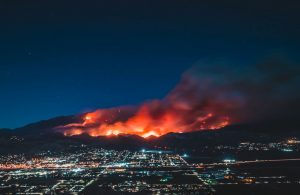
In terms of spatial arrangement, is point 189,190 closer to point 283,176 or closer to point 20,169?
point 283,176

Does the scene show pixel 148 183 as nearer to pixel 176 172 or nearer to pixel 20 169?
pixel 176 172

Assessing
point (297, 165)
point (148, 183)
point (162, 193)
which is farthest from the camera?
point (297, 165)

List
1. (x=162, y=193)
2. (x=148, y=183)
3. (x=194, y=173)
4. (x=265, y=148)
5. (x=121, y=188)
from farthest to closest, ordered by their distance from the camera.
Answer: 1. (x=265, y=148)
2. (x=194, y=173)
3. (x=148, y=183)
4. (x=121, y=188)
5. (x=162, y=193)

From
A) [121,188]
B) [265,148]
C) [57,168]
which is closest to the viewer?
[121,188]

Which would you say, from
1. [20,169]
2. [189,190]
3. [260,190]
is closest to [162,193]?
[189,190]

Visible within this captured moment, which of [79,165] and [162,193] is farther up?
[79,165]

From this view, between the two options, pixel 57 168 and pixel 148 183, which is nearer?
pixel 148 183

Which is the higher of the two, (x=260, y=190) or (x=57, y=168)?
(x=57, y=168)

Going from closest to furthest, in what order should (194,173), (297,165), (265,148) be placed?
(194,173)
(297,165)
(265,148)

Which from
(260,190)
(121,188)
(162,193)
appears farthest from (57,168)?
(260,190)
